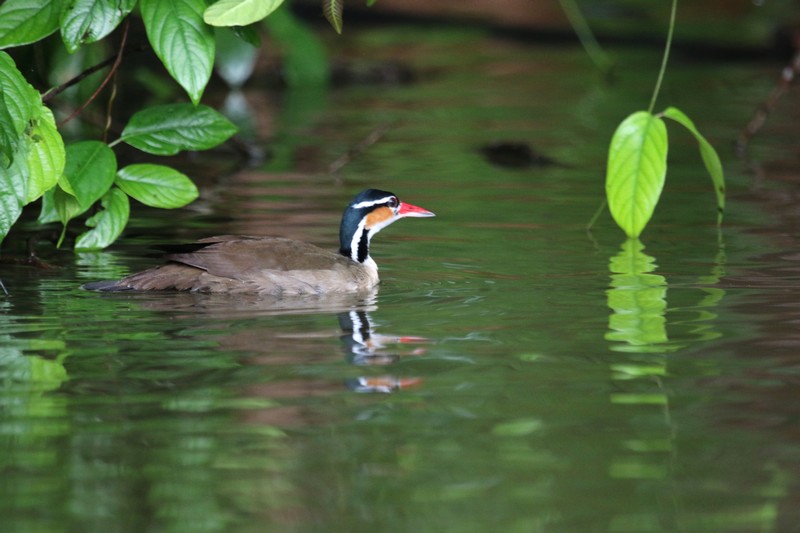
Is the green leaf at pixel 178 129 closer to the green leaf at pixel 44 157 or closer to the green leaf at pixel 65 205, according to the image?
the green leaf at pixel 65 205

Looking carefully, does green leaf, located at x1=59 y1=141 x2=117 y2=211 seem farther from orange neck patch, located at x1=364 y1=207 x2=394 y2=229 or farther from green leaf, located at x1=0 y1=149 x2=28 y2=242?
orange neck patch, located at x1=364 y1=207 x2=394 y2=229

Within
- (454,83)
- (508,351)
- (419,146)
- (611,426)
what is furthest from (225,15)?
(454,83)

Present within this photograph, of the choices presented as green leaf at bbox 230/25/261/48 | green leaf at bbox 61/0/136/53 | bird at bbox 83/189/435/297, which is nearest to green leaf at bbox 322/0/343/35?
green leaf at bbox 61/0/136/53

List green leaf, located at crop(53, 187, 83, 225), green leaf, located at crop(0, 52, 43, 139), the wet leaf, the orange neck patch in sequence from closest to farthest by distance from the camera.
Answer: the wet leaf < green leaf, located at crop(0, 52, 43, 139) < green leaf, located at crop(53, 187, 83, 225) < the orange neck patch

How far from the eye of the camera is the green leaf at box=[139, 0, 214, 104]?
600cm

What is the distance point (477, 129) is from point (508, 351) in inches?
349

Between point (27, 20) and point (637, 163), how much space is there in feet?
9.40

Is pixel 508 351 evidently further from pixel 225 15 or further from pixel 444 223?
pixel 444 223

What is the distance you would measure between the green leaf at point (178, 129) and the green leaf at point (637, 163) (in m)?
1.85

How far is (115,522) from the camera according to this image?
14.1 feet

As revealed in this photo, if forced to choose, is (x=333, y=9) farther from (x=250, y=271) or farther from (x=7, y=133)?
(x=250, y=271)

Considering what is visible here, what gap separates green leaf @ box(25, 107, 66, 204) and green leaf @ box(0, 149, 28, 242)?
0.09ft

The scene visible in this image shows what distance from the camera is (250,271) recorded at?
7.72 meters

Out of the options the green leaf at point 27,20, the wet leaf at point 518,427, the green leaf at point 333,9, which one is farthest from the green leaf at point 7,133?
the wet leaf at point 518,427
